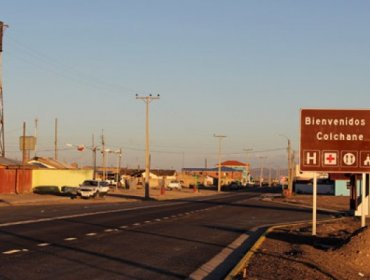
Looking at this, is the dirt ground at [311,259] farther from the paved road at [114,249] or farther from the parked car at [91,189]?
the parked car at [91,189]

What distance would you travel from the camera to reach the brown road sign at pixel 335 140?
2117cm

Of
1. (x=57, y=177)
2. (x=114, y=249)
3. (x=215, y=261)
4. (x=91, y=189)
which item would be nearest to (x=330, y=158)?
(x=215, y=261)

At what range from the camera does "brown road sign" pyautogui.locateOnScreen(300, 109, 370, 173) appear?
69.5 feet

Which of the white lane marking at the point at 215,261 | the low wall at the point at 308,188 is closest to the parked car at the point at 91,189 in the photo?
the white lane marking at the point at 215,261

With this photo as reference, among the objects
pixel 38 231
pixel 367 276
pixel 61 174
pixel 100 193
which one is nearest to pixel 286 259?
pixel 367 276

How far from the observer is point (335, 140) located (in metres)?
21.3

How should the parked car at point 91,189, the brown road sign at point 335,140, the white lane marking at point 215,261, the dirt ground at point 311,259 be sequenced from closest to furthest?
the dirt ground at point 311,259 → the white lane marking at point 215,261 → the brown road sign at point 335,140 → the parked car at point 91,189

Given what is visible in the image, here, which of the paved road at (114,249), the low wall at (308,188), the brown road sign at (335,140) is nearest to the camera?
the paved road at (114,249)

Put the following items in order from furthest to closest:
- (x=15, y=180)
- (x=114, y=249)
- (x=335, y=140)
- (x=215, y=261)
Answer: (x=15, y=180) → (x=335, y=140) → (x=114, y=249) → (x=215, y=261)

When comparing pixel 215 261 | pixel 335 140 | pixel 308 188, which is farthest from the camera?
pixel 308 188

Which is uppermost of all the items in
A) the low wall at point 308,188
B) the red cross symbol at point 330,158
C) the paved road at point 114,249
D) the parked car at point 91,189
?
the red cross symbol at point 330,158

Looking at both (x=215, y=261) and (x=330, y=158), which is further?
(x=330, y=158)

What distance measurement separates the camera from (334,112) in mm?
21422

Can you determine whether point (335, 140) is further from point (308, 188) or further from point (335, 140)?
point (308, 188)
